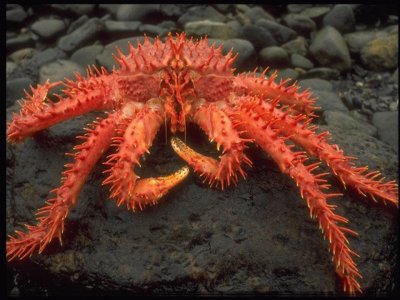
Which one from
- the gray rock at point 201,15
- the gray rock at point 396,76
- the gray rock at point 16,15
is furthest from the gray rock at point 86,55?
the gray rock at point 396,76

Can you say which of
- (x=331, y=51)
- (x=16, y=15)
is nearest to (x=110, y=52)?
(x=16, y=15)

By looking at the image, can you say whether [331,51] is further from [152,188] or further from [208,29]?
[152,188]

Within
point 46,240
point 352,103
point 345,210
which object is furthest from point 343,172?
point 352,103

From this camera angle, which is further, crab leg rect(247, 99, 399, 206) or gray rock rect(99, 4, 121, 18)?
gray rock rect(99, 4, 121, 18)

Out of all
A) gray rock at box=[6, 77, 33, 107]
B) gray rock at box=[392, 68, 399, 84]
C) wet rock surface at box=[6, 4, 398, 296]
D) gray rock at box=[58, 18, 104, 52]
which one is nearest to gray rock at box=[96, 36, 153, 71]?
gray rock at box=[58, 18, 104, 52]

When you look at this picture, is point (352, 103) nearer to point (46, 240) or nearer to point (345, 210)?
point (345, 210)

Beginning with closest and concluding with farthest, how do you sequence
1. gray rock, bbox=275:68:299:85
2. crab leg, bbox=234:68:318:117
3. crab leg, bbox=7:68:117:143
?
crab leg, bbox=7:68:117:143 < crab leg, bbox=234:68:318:117 < gray rock, bbox=275:68:299:85

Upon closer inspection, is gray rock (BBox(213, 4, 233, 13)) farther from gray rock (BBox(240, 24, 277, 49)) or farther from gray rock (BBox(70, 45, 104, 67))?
gray rock (BBox(70, 45, 104, 67))
